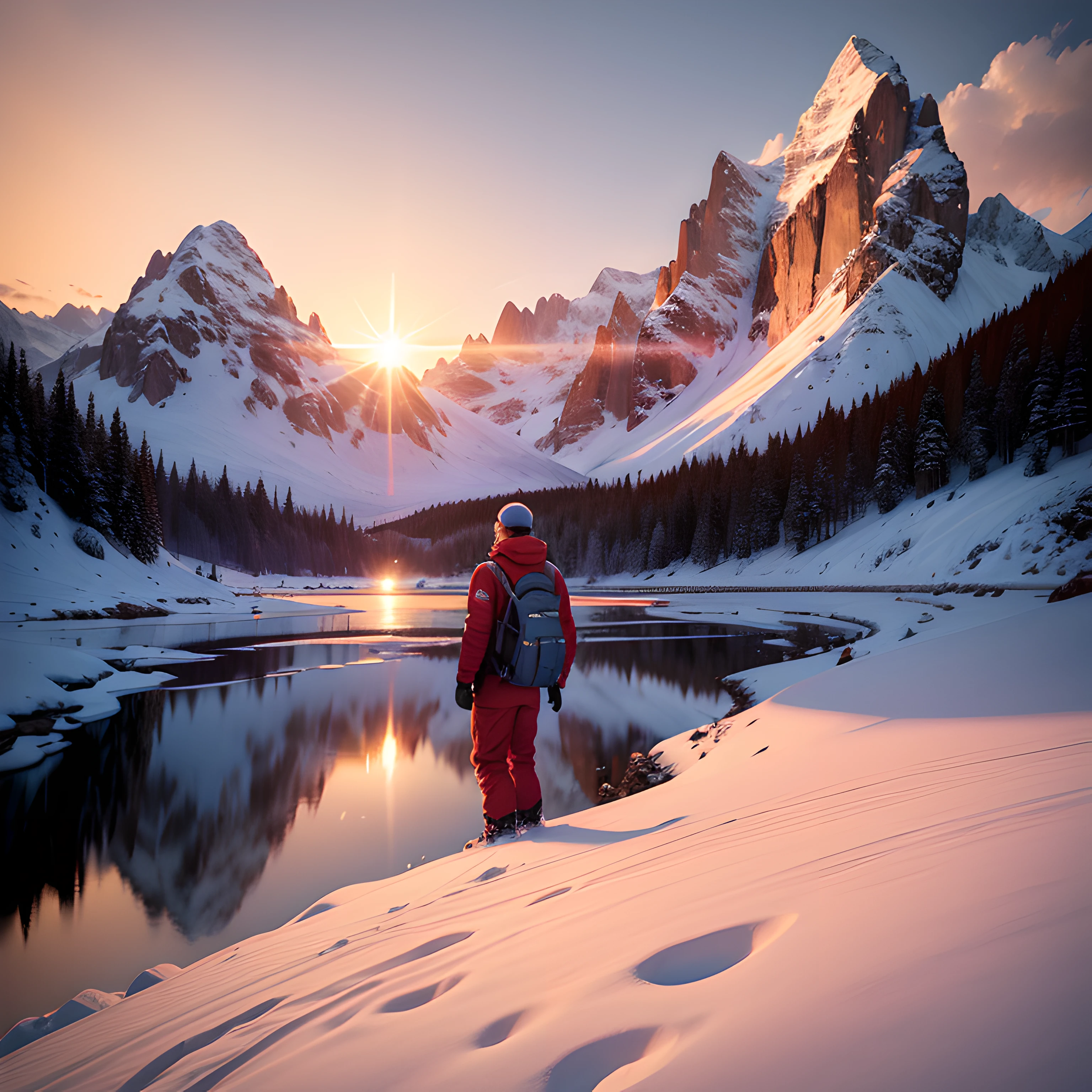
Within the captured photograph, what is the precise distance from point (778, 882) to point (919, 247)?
170m

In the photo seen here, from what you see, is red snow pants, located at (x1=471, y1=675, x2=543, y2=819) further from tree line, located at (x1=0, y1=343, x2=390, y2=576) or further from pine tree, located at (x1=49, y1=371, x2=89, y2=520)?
pine tree, located at (x1=49, y1=371, x2=89, y2=520)

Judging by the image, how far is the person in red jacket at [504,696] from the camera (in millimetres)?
6152

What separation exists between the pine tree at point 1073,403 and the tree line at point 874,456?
7 cm

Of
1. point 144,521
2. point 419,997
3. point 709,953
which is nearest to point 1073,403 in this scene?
point 709,953

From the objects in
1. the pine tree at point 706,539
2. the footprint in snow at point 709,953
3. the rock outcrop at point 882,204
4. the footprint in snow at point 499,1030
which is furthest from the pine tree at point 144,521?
the rock outcrop at point 882,204

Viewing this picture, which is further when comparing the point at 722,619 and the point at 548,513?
the point at 548,513

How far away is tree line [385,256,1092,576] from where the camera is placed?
42.0 m

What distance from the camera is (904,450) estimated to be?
55.2m

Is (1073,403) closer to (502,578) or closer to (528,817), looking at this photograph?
(502,578)

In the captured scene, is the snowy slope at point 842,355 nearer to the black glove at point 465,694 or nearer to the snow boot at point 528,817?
the snow boot at point 528,817

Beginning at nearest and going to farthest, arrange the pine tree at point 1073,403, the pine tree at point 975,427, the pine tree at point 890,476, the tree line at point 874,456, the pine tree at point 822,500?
the pine tree at point 1073,403
the tree line at point 874,456
the pine tree at point 975,427
the pine tree at point 890,476
the pine tree at point 822,500

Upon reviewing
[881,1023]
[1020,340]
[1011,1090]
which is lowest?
[881,1023]

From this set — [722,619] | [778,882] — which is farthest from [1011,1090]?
[722,619]

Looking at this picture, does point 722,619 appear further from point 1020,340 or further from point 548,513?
point 548,513
